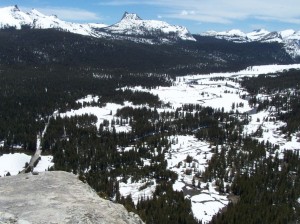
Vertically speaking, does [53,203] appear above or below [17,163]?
above

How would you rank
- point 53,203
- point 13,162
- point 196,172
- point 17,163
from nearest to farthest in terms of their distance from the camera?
point 53,203 → point 196,172 → point 17,163 → point 13,162

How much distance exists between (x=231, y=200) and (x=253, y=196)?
6323 millimetres

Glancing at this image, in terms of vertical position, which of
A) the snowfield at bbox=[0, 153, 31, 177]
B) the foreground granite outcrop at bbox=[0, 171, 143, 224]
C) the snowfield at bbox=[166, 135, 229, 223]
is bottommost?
the snowfield at bbox=[0, 153, 31, 177]

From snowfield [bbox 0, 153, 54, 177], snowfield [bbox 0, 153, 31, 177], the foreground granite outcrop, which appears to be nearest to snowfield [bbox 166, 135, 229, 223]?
snowfield [bbox 0, 153, 54, 177]

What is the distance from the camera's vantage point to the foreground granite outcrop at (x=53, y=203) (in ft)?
97.7

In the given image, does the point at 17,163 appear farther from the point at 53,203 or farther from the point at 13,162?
the point at 53,203

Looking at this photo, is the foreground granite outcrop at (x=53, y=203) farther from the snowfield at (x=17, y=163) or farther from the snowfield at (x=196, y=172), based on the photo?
the snowfield at (x=17, y=163)

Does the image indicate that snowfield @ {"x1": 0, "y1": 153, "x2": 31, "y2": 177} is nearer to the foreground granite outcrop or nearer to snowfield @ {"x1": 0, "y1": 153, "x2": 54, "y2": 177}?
snowfield @ {"x1": 0, "y1": 153, "x2": 54, "y2": 177}

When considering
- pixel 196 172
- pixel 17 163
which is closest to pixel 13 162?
pixel 17 163

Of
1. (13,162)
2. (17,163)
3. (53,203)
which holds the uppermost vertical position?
(53,203)

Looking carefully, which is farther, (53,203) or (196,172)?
(196,172)

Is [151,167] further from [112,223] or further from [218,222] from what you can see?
[112,223]

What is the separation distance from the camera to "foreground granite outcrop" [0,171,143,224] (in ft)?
97.7

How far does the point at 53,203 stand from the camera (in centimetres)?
3281
